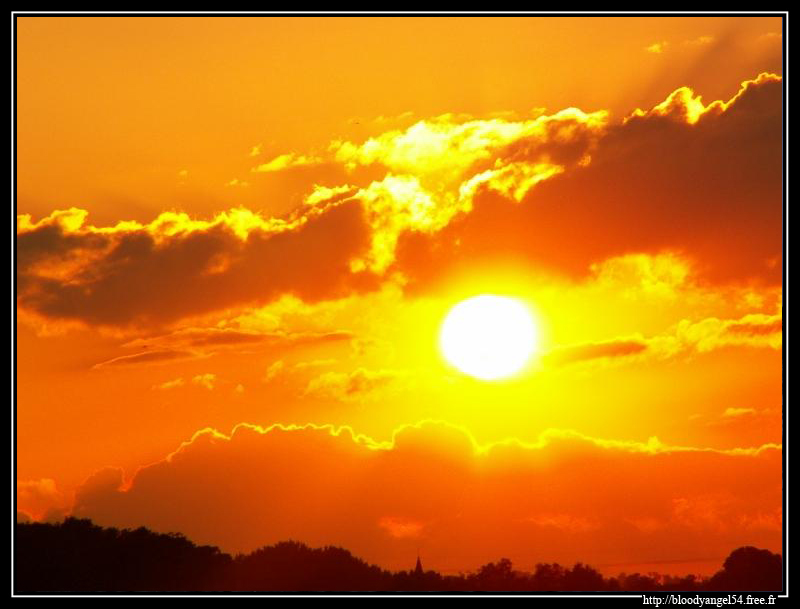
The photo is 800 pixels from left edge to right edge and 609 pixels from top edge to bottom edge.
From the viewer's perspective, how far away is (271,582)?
7762 centimetres
